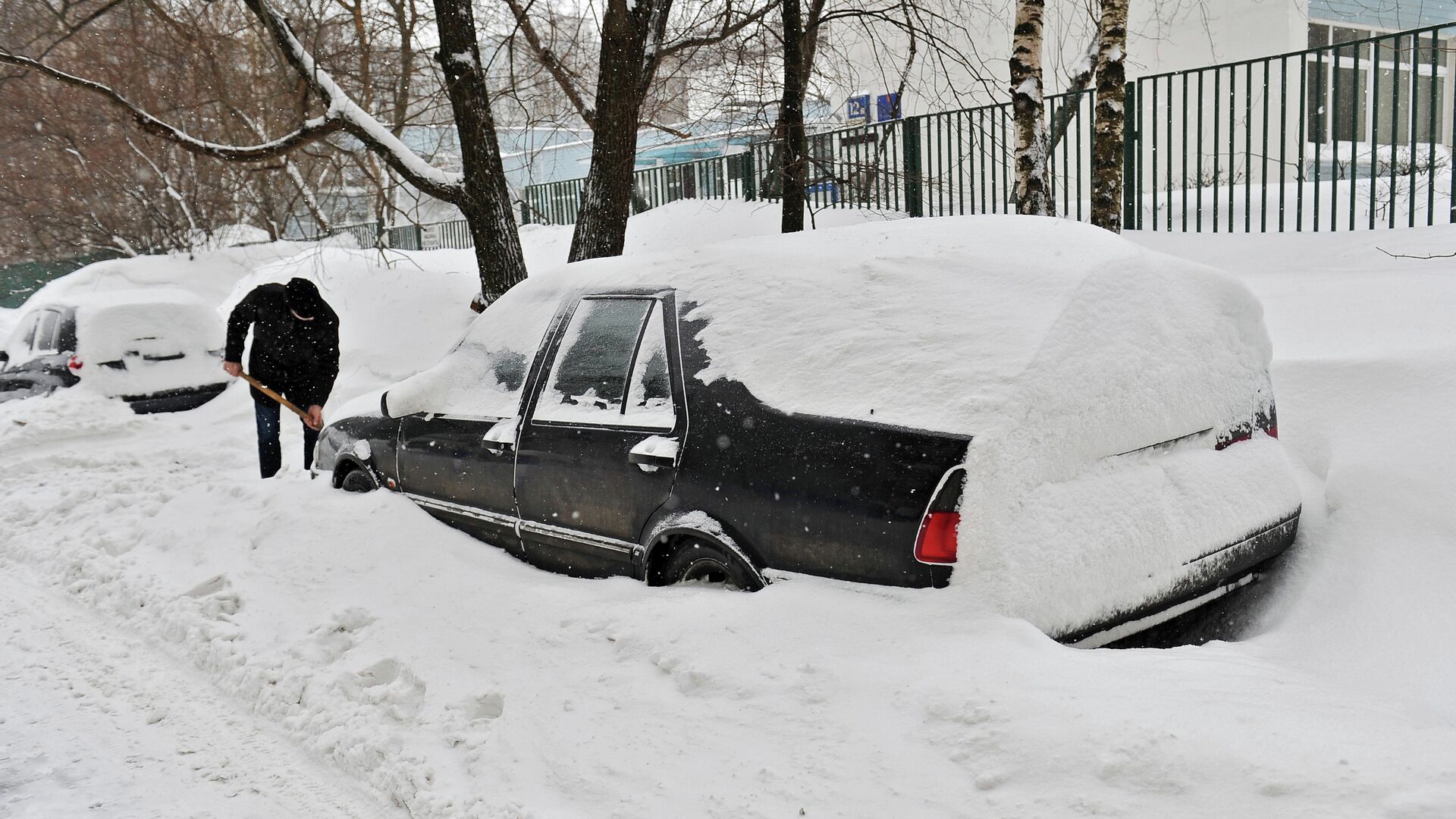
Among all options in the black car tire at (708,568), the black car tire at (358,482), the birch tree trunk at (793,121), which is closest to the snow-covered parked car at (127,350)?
the black car tire at (358,482)

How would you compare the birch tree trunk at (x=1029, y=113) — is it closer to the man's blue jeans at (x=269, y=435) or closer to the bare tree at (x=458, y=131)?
the bare tree at (x=458, y=131)

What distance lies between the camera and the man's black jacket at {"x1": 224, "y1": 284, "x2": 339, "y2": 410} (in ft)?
24.1

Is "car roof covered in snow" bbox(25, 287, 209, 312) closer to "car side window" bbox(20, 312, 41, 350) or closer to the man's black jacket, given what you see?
"car side window" bbox(20, 312, 41, 350)

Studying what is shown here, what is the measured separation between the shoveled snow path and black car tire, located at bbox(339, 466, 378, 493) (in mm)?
1357

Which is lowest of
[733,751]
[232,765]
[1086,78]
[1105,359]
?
[232,765]

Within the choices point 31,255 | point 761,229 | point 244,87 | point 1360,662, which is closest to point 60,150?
point 31,255

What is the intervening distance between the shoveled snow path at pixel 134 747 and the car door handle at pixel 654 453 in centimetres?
146

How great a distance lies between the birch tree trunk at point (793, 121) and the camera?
9094 millimetres

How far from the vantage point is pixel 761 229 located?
1134 centimetres

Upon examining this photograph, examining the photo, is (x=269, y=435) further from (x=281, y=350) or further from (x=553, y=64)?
(x=553, y=64)

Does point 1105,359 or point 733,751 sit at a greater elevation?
point 1105,359

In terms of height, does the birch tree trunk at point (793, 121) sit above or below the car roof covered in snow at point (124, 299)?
above

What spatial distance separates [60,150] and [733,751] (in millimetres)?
23328

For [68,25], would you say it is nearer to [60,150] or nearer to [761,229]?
[761,229]
